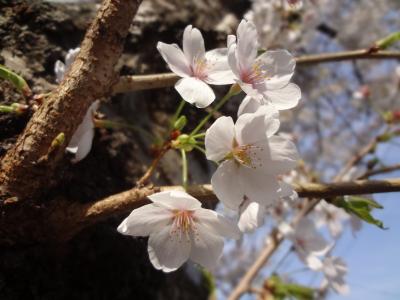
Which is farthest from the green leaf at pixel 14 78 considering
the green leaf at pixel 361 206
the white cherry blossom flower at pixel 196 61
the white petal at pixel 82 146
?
the green leaf at pixel 361 206

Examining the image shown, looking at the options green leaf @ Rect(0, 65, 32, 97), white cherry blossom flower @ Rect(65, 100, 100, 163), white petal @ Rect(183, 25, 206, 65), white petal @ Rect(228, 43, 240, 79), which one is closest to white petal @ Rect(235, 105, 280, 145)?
white petal @ Rect(228, 43, 240, 79)

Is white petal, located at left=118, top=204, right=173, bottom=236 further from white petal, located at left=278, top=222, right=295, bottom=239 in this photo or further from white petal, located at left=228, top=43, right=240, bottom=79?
white petal, located at left=278, top=222, right=295, bottom=239

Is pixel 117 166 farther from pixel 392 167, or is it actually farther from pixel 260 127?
pixel 392 167

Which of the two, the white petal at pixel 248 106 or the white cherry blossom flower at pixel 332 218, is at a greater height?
the white petal at pixel 248 106

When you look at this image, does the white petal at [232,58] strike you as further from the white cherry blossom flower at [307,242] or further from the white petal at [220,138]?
the white cherry blossom flower at [307,242]

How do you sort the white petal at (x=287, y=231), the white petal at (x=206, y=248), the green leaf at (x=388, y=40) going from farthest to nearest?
the white petal at (x=287, y=231) → the green leaf at (x=388, y=40) → the white petal at (x=206, y=248)

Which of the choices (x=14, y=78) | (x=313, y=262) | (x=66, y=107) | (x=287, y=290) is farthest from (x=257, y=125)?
(x=287, y=290)

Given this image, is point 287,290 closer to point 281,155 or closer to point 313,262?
point 313,262
